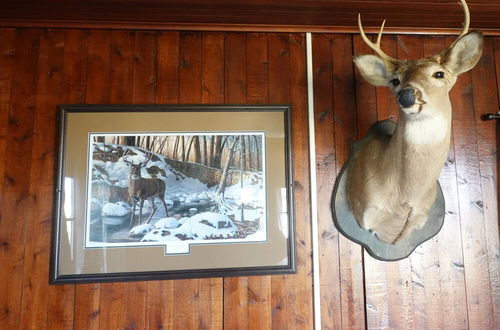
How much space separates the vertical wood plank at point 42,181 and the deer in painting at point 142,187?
0.35 metres

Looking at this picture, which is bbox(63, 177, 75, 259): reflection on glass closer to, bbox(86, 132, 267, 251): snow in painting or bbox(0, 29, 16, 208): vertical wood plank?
bbox(86, 132, 267, 251): snow in painting

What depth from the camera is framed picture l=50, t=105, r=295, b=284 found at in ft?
4.90

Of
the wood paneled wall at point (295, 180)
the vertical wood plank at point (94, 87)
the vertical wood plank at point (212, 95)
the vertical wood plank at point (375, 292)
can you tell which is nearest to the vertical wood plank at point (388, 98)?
the wood paneled wall at point (295, 180)

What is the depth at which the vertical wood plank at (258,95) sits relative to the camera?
1521 millimetres

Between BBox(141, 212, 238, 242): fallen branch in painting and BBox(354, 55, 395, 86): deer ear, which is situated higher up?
BBox(354, 55, 395, 86): deer ear

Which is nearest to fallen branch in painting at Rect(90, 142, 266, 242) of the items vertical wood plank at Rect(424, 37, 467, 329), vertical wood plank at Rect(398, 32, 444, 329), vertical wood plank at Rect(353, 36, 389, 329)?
vertical wood plank at Rect(353, 36, 389, 329)

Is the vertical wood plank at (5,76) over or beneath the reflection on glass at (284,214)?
over

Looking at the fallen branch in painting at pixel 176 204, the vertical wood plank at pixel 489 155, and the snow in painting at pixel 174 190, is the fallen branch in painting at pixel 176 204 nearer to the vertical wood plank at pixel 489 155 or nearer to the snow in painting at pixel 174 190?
the snow in painting at pixel 174 190

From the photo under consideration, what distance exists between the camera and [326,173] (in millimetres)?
1615

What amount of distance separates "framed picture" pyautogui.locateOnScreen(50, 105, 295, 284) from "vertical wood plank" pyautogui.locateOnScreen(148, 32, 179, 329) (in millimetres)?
57

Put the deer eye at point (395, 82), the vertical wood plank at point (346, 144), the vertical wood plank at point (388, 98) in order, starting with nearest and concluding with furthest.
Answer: the deer eye at point (395, 82), the vertical wood plank at point (346, 144), the vertical wood plank at point (388, 98)

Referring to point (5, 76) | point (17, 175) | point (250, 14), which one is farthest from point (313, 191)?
point (5, 76)

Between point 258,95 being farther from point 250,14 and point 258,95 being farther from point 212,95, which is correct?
point 250,14

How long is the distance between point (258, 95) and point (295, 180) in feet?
1.48
